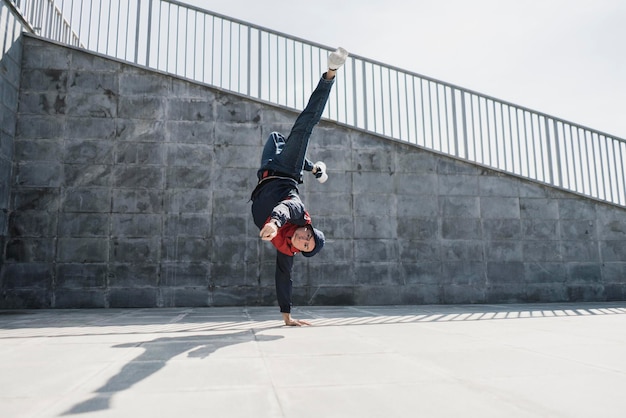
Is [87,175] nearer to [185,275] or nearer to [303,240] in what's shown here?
[185,275]

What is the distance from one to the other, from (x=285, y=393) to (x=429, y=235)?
590cm

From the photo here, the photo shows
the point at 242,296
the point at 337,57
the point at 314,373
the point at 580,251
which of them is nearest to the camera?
the point at 314,373

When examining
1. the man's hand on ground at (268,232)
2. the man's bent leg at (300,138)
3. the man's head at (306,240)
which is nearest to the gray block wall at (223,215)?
the man's bent leg at (300,138)

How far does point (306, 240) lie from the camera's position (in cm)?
350

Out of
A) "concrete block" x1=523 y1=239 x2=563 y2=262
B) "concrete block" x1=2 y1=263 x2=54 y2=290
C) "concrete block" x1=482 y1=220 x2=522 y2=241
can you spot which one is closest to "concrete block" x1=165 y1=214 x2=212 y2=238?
"concrete block" x1=2 y1=263 x2=54 y2=290

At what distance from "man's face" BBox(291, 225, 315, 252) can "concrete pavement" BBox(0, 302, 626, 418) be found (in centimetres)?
74

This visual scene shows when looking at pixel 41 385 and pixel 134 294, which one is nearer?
pixel 41 385

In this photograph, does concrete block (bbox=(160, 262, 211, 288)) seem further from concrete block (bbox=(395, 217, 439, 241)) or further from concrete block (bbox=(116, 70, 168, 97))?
concrete block (bbox=(395, 217, 439, 241))

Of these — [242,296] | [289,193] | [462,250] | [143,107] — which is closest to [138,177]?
[143,107]

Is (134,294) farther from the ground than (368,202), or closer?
closer

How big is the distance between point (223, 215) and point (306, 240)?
11.3 feet

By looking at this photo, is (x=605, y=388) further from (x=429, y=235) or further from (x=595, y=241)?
(x=595, y=241)

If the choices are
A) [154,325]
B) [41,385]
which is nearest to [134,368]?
[41,385]

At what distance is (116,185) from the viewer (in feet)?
21.4
